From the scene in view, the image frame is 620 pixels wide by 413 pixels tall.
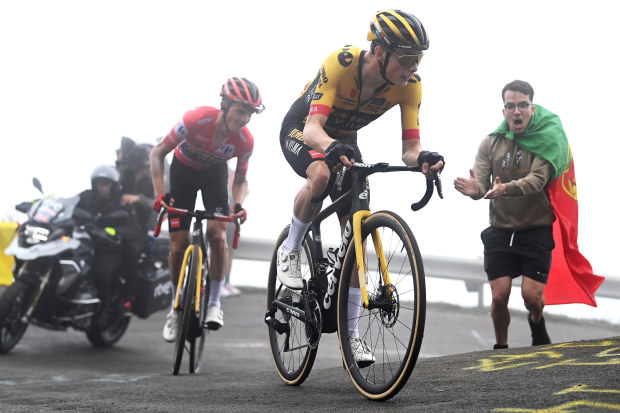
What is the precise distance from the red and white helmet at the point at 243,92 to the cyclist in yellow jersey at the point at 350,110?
81.4 inches

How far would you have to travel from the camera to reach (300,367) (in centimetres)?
601

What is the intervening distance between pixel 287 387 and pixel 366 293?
156 cm

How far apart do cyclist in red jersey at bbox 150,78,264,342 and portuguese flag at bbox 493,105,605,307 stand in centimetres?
235

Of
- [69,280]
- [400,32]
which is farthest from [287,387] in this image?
[69,280]

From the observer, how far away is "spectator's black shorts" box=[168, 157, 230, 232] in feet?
28.8

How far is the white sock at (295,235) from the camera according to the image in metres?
5.87

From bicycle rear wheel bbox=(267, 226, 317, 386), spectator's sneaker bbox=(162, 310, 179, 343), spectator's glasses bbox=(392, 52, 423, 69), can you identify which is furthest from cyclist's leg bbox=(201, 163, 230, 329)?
spectator's glasses bbox=(392, 52, 423, 69)

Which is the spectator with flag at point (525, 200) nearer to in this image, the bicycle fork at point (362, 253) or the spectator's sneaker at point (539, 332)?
the spectator's sneaker at point (539, 332)

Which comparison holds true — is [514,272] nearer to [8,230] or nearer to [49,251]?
[49,251]

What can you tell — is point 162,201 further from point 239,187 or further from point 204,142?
point 239,187

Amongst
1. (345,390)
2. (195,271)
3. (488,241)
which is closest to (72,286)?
(195,271)

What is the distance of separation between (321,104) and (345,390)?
68.3 inches

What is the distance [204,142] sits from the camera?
8.50m

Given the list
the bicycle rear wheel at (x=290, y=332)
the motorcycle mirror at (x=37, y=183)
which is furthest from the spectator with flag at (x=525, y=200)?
the motorcycle mirror at (x=37, y=183)
